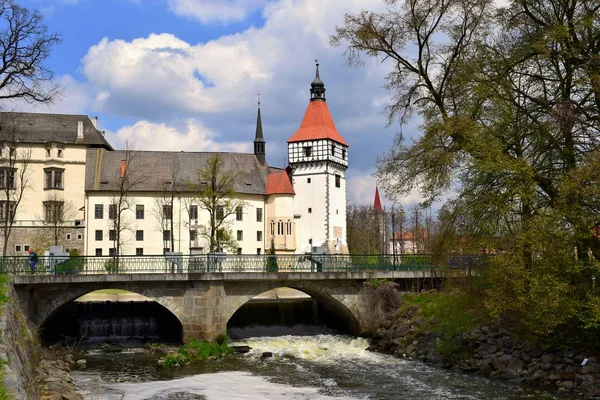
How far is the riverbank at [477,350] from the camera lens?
690 inches

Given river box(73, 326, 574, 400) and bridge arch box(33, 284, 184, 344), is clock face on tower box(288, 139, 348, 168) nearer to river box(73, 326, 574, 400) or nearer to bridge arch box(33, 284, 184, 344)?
bridge arch box(33, 284, 184, 344)

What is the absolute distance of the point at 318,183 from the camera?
6041 centimetres

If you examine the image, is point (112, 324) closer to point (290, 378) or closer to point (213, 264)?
point (213, 264)

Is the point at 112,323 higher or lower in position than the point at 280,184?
lower

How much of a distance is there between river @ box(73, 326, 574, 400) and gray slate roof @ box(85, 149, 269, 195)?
31.9m

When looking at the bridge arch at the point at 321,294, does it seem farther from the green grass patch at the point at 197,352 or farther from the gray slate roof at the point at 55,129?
the gray slate roof at the point at 55,129

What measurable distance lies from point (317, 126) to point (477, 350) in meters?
43.1

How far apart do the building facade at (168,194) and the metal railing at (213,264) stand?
19.2m

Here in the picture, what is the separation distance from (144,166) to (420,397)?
45.5 m

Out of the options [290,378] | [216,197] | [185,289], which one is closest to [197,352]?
[185,289]

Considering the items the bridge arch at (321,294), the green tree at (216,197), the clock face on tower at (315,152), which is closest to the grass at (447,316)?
the bridge arch at (321,294)

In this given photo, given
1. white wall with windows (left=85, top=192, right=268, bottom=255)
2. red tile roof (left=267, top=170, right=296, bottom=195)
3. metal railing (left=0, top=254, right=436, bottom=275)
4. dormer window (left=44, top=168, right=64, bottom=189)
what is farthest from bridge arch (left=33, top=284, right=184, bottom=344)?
red tile roof (left=267, top=170, right=296, bottom=195)

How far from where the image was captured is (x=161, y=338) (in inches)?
1081

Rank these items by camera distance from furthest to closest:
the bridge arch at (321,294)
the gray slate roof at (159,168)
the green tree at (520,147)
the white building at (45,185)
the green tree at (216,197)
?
the gray slate roof at (159,168) → the white building at (45,185) → the green tree at (216,197) → the bridge arch at (321,294) → the green tree at (520,147)
